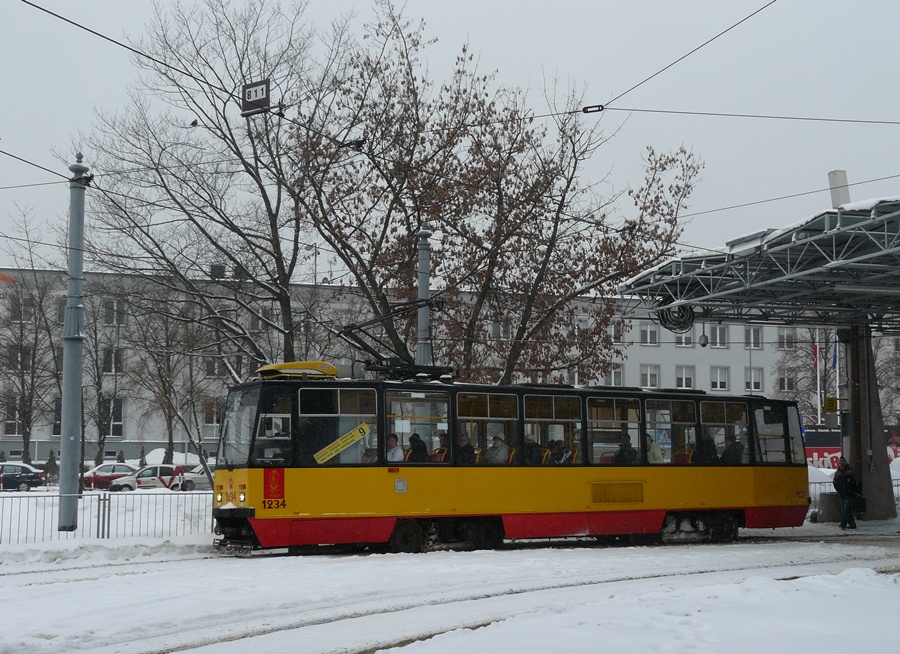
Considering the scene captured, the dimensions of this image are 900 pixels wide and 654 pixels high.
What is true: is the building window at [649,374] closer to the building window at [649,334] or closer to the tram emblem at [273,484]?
the building window at [649,334]

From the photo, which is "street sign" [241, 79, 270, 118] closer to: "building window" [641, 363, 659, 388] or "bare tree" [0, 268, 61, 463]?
"bare tree" [0, 268, 61, 463]

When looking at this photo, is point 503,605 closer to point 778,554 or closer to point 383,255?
point 778,554

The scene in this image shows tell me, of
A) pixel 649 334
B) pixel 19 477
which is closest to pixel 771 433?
pixel 19 477

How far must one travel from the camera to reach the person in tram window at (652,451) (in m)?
19.8

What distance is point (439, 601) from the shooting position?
11.8 metres

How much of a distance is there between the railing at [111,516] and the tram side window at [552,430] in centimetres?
666

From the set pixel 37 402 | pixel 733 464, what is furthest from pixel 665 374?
pixel 733 464

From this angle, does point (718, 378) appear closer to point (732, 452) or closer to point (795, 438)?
point (795, 438)

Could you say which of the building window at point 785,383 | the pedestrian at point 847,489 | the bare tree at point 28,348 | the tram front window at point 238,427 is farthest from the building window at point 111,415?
the building window at point 785,383

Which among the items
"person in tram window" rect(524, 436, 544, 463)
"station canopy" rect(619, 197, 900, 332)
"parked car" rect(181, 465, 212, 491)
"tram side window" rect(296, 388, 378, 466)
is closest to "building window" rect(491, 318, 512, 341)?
"station canopy" rect(619, 197, 900, 332)

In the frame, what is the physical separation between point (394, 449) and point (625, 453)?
4720 mm

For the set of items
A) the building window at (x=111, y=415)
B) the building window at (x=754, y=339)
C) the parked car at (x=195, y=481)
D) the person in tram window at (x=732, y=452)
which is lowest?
the parked car at (x=195, y=481)

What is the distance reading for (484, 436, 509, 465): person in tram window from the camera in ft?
59.3

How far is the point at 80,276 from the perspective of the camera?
20031mm
